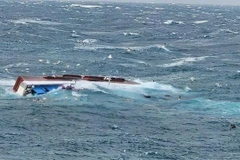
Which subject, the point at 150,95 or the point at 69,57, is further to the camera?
the point at 69,57

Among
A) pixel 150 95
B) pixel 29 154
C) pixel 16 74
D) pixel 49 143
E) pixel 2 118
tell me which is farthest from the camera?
pixel 16 74

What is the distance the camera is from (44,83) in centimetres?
9100

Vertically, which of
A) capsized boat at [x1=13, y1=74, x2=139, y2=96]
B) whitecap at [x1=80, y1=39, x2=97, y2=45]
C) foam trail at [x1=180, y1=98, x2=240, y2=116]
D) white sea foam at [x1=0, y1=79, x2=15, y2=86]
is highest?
capsized boat at [x1=13, y1=74, x2=139, y2=96]

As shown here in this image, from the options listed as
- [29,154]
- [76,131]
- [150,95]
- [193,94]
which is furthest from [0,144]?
[193,94]

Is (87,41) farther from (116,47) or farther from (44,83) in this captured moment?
(44,83)

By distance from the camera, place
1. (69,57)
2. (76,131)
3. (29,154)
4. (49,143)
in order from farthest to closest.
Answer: (69,57) < (76,131) < (49,143) < (29,154)

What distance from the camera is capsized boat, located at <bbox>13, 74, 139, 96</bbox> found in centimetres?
8844

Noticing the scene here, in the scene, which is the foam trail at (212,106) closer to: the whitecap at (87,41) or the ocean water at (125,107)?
the ocean water at (125,107)

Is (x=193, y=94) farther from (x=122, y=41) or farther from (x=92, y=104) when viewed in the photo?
(x=122, y=41)

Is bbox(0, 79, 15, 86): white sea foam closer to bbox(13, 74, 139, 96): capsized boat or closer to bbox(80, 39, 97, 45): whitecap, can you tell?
bbox(13, 74, 139, 96): capsized boat

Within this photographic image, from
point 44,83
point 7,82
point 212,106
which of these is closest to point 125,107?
point 212,106

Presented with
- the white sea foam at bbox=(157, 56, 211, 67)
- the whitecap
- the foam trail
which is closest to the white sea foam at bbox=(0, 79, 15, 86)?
the foam trail

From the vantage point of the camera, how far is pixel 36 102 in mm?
82625

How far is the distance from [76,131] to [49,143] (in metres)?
6.76
